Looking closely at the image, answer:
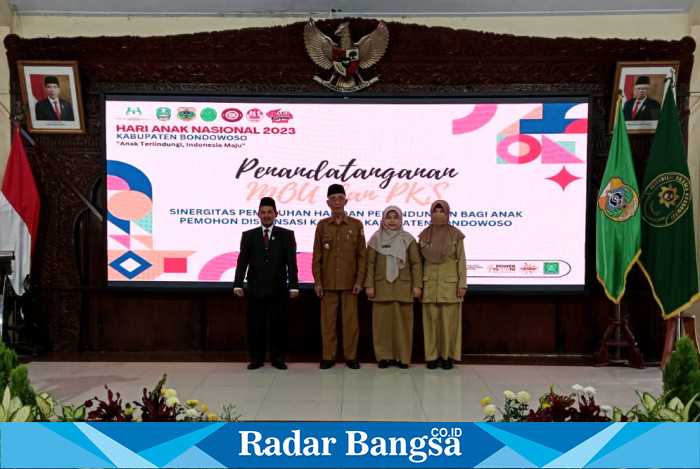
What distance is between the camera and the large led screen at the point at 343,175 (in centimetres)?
475

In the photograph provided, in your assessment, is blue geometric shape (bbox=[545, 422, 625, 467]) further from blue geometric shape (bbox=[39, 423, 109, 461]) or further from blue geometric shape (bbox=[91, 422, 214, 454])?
blue geometric shape (bbox=[39, 423, 109, 461])

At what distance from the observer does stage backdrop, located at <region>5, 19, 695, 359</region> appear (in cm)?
479

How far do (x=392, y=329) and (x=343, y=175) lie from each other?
1320mm

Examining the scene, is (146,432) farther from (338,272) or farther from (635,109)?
(635,109)

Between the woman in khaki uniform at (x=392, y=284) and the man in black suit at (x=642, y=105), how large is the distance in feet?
7.02

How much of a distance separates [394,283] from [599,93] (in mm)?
2368

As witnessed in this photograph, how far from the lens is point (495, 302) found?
4898mm

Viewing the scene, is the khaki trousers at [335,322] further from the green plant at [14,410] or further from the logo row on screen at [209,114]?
the green plant at [14,410]

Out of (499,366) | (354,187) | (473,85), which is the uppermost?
(473,85)

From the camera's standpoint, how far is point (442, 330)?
441cm

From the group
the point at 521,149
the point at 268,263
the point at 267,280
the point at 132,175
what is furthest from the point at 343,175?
the point at 132,175

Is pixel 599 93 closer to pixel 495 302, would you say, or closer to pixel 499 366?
pixel 495 302

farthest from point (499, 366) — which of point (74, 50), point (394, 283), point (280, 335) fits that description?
point (74, 50)

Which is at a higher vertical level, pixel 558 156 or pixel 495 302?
pixel 558 156
